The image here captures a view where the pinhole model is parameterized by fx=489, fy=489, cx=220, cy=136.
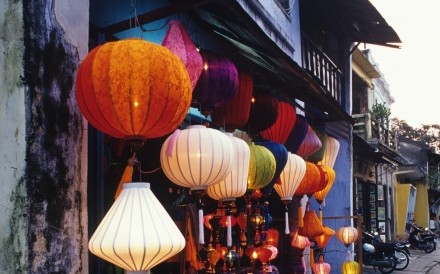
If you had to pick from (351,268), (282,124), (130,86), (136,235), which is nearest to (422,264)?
(351,268)

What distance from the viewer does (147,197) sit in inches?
115

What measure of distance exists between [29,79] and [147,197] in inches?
39.3

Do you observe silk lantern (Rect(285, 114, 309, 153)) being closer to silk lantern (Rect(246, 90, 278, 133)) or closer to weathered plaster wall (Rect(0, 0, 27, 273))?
silk lantern (Rect(246, 90, 278, 133))

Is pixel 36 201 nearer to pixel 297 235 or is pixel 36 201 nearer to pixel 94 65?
pixel 94 65

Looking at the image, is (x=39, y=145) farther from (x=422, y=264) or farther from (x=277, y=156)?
(x=422, y=264)

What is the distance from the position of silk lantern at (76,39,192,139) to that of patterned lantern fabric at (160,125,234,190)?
75 cm

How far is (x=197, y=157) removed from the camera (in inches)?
144

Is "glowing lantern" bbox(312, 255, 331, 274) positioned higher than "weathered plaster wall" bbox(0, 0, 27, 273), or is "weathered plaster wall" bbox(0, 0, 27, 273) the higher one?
"weathered plaster wall" bbox(0, 0, 27, 273)

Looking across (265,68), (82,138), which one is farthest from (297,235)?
(82,138)

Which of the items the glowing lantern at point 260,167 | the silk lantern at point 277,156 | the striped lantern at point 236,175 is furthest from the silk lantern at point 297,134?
Result: the striped lantern at point 236,175

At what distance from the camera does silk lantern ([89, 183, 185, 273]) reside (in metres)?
2.68

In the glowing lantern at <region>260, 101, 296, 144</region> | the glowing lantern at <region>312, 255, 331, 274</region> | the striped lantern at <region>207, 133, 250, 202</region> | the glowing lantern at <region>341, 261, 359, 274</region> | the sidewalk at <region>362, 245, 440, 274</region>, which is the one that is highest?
the glowing lantern at <region>260, 101, 296, 144</region>

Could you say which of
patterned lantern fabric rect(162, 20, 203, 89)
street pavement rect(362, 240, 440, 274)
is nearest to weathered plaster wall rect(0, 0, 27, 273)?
patterned lantern fabric rect(162, 20, 203, 89)

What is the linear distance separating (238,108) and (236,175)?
2.33 feet
